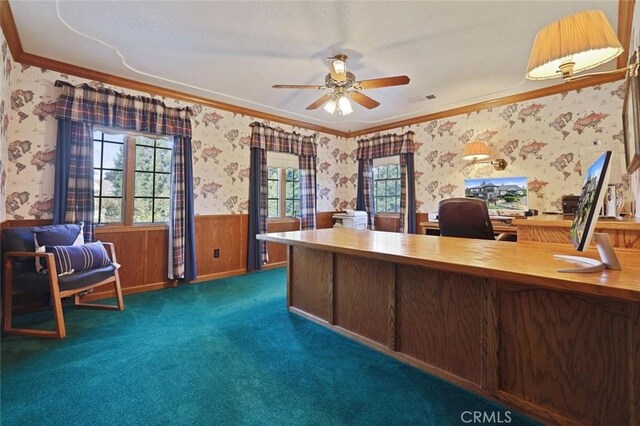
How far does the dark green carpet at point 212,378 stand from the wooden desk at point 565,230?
1117mm

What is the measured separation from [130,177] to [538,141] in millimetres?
4943

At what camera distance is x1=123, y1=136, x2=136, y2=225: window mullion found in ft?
11.4

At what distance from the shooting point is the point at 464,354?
1.63 metres

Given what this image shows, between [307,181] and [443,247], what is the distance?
3.41 metres

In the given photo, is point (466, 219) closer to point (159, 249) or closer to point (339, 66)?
point (339, 66)

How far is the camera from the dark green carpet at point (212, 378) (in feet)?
4.80

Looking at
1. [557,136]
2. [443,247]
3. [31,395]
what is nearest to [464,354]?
[443,247]

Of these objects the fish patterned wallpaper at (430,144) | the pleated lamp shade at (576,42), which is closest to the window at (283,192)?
the fish patterned wallpaper at (430,144)

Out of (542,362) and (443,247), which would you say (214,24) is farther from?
(542,362)

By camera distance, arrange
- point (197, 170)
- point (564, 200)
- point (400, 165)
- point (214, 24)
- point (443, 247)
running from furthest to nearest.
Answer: point (400, 165) → point (197, 170) → point (564, 200) → point (214, 24) → point (443, 247)

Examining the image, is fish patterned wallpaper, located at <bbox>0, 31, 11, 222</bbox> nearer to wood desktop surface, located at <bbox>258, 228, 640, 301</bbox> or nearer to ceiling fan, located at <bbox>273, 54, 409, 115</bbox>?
ceiling fan, located at <bbox>273, 54, 409, 115</bbox>

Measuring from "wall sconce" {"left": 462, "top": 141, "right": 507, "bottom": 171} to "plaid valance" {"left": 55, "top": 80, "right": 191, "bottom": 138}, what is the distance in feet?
11.9

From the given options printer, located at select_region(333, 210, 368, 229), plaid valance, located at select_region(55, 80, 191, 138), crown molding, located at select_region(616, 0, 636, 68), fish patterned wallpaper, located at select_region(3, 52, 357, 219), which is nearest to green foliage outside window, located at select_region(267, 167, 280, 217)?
fish patterned wallpaper, located at select_region(3, 52, 357, 219)

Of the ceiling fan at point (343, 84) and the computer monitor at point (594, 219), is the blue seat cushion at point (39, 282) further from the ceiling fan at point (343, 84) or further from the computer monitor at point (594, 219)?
the computer monitor at point (594, 219)
